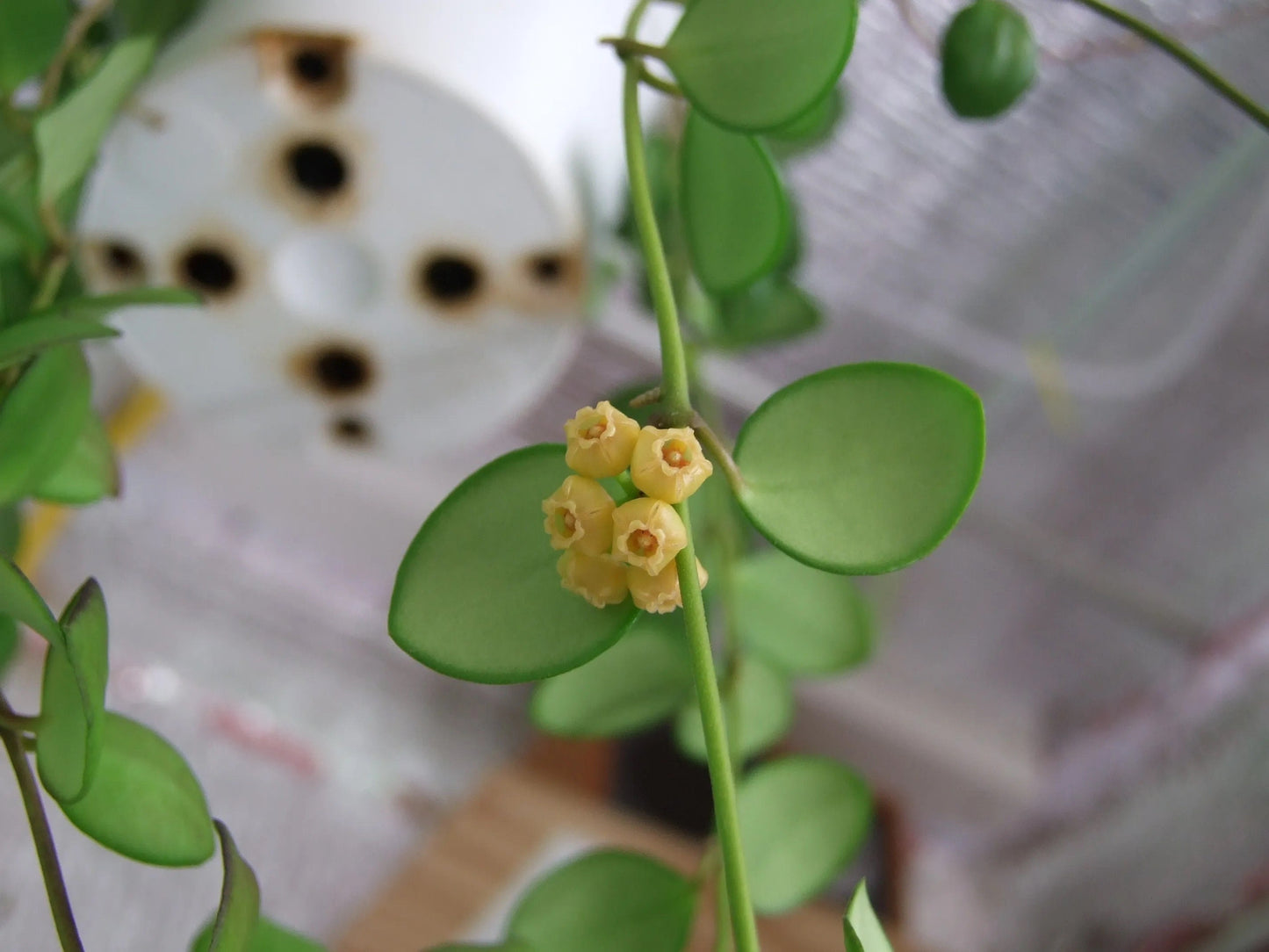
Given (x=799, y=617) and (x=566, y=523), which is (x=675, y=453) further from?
(x=799, y=617)

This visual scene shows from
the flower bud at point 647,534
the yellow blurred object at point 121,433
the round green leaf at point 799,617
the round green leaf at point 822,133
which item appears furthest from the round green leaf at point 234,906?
the yellow blurred object at point 121,433

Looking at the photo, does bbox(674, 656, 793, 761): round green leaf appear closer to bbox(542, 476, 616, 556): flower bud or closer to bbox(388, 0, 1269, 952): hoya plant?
bbox(388, 0, 1269, 952): hoya plant

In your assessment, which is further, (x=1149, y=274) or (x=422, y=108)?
(x=1149, y=274)

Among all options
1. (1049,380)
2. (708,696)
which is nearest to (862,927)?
(708,696)

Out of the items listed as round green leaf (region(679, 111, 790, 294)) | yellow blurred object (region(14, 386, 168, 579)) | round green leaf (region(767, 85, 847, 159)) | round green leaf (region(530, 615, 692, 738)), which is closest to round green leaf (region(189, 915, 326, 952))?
round green leaf (region(530, 615, 692, 738))

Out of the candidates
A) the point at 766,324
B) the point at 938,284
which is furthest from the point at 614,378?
the point at 766,324

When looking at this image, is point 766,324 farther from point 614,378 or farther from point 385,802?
point 385,802
